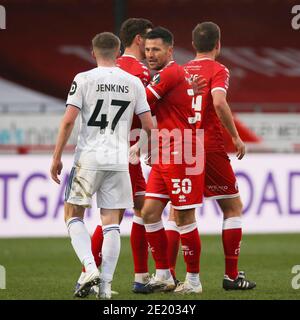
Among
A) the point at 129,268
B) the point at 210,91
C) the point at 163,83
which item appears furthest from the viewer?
the point at 129,268

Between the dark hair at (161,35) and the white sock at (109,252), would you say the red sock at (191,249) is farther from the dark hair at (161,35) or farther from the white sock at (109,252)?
the dark hair at (161,35)

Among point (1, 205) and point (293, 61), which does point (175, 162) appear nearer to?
point (1, 205)

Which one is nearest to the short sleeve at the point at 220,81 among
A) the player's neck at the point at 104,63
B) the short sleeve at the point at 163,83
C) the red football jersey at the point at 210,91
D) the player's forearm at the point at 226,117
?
the red football jersey at the point at 210,91

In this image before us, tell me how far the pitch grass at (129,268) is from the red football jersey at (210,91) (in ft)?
3.93

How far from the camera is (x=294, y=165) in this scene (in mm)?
14094

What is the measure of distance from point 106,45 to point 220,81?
1.16 metres

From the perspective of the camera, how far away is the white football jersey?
7160 millimetres

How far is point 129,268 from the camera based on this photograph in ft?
33.5

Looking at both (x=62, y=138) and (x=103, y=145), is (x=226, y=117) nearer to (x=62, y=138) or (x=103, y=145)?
(x=103, y=145)

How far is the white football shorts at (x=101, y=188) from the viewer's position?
285 inches

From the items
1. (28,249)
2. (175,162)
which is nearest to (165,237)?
(175,162)

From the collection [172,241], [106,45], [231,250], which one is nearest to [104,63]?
[106,45]

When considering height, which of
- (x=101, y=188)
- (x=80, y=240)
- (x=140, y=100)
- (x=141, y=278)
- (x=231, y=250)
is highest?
(x=140, y=100)

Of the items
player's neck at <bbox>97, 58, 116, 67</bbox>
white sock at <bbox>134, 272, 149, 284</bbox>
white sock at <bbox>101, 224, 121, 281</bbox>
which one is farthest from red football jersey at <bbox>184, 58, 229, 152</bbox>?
white sock at <bbox>101, 224, 121, 281</bbox>
